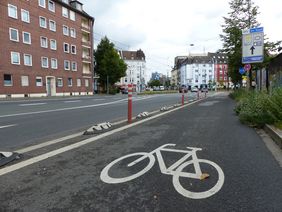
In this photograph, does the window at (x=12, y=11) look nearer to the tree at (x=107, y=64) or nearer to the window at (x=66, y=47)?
the window at (x=66, y=47)

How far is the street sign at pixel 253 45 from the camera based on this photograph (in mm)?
11625

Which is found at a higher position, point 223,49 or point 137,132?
point 223,49

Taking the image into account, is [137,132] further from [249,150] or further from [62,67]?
[62,67]

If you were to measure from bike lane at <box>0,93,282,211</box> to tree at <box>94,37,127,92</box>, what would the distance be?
5456cm

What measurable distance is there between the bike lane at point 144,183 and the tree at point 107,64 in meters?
54.6

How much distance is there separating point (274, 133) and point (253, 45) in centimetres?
676

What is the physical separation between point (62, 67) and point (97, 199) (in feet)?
146

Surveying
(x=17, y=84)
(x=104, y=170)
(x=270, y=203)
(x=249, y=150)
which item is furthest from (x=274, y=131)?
(x=17, y=84)

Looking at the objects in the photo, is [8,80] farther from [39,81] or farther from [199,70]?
[199,70]

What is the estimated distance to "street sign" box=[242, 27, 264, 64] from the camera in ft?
38.1

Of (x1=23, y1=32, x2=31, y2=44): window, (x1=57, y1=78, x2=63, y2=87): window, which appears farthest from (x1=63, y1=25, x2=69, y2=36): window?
(x1=23, y1=32, x2=31, y2=44): window

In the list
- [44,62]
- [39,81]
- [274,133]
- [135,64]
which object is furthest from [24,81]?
[135,64]

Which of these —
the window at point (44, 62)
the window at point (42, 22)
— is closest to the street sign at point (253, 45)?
the window at point (44, 62)

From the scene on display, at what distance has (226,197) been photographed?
3.20 metres
